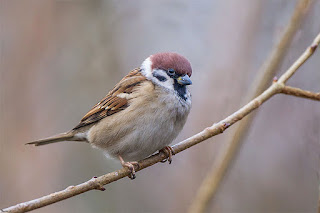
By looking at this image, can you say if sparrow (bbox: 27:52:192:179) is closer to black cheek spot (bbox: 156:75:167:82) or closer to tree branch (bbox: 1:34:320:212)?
black cheek spot (bbox: 156:75:167:82)

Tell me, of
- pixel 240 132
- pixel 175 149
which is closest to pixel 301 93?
pixel 240 132

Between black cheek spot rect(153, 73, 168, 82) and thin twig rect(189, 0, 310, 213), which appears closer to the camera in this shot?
thin twig rect(189, 0, 310, 213)

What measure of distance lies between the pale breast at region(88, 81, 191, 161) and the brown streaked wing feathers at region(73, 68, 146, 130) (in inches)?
2.6

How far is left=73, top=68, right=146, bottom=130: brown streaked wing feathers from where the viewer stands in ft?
10.1

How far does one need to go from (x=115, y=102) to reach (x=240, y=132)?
3.31 ft

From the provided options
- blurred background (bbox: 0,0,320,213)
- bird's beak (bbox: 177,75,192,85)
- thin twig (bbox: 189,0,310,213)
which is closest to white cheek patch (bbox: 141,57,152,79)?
bird's beak (bbox: 177,75,192,85)

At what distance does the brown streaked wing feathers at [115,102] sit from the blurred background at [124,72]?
103 cm

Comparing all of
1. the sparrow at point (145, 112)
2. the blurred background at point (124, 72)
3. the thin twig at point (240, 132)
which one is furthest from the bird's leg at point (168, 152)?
the blurred background at point (124, 72)

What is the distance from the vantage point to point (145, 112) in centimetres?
289

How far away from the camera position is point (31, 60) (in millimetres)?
4605

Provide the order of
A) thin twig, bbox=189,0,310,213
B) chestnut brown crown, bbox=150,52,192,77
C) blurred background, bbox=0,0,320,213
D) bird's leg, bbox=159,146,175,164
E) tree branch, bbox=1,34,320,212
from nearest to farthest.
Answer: tree branch, bbox=1,34,320,212
thin twig, bbox=189,0,310,213
bird's leg, bbox=159,146,175,164
chestnut brown crown, bbox=150,52,192,77
blurred background, bbox=0,0,320,213

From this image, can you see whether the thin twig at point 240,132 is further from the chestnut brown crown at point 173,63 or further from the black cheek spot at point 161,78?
the black cheek spot at point 161,78

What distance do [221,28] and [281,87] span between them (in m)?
2.76

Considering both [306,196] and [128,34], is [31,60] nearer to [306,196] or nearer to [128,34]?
[128,34]
